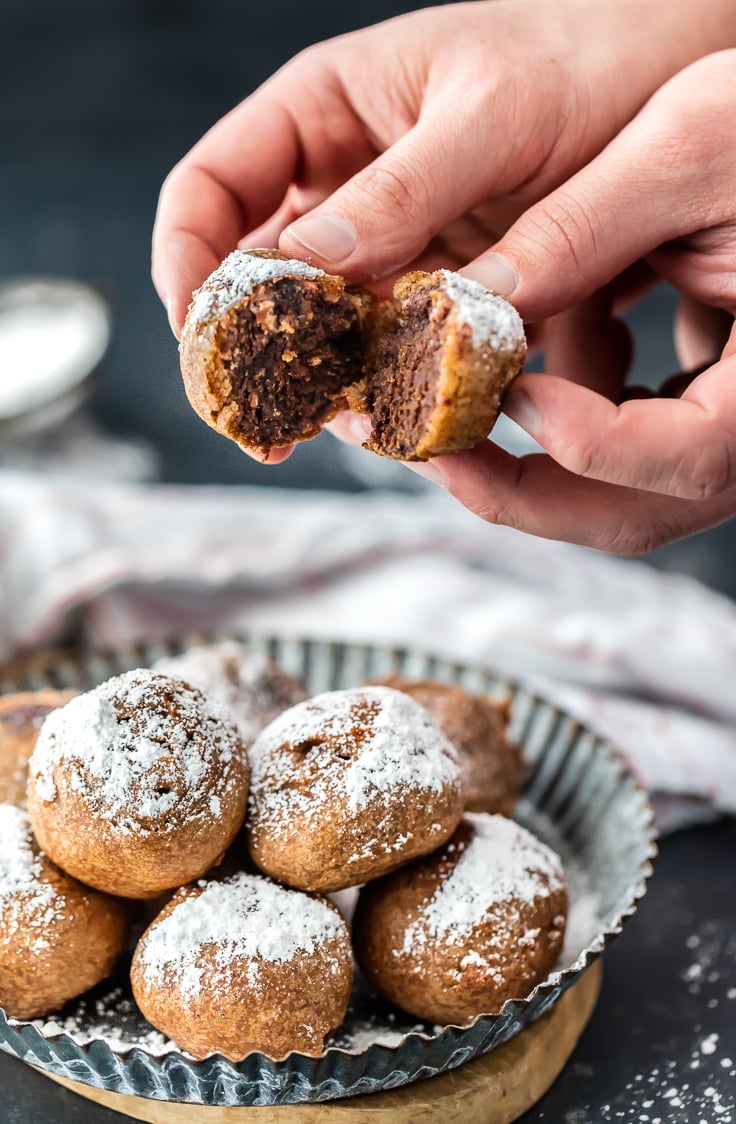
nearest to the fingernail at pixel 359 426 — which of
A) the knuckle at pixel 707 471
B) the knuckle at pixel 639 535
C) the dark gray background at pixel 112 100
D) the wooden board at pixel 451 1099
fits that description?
the knuckle at pixel 639 535

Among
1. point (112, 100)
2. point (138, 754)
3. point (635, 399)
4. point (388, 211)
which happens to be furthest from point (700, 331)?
point (112, 100)

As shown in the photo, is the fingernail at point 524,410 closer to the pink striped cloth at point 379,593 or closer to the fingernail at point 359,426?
the fingernail at point 359,426

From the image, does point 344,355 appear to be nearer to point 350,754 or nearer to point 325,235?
point 325,235

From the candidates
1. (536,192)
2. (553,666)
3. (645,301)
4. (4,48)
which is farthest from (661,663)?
(4,48)

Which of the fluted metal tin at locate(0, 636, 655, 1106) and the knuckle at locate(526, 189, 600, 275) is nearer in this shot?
the fluted metal tin at locate(0, 636, 655, 1106)

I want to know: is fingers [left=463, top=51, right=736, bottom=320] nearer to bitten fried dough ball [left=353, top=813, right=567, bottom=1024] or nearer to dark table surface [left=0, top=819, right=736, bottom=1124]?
bitten fried dough ball [left=353, top=813, right=567, bottom=1024]

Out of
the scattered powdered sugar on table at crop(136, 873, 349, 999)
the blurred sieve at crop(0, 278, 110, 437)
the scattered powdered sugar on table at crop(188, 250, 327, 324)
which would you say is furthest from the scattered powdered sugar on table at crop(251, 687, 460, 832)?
the blurred sieve at crop(0, 278, 110, 437)

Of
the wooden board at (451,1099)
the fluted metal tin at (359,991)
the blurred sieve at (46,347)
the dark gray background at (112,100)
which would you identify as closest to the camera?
the fluted metal tin at (359,991)
